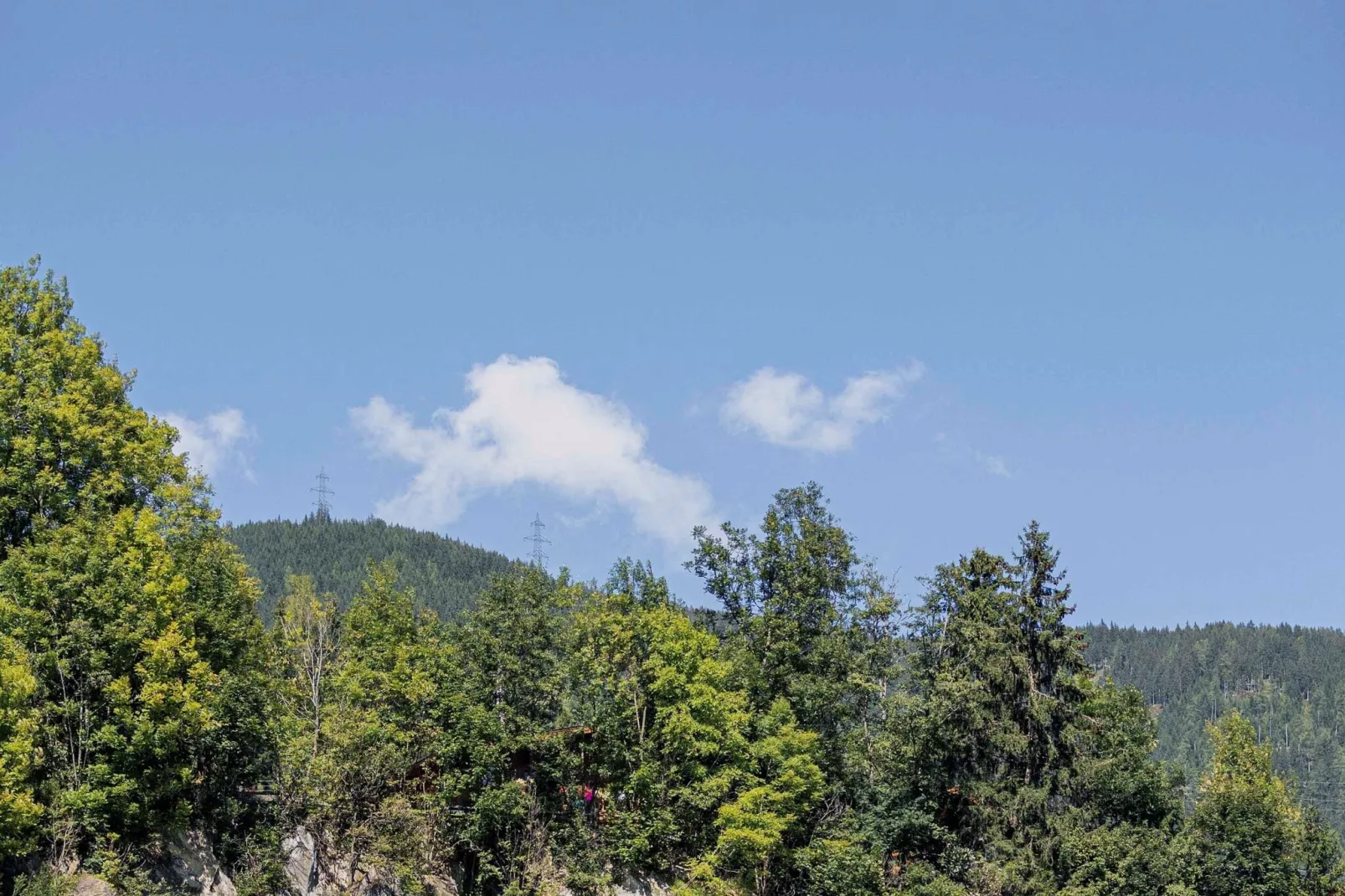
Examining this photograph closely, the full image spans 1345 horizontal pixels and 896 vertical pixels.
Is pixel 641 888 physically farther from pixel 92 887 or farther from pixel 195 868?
pixel 92 887

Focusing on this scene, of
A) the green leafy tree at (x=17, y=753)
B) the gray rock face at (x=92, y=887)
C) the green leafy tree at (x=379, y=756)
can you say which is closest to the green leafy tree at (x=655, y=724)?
the green leafy tree at (x=379, y=756)

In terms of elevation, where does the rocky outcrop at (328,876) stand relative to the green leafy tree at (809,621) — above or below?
below

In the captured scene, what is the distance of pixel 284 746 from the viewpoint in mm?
44875

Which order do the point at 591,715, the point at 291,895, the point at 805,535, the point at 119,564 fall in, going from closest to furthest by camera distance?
the point at 119,564 < the point at 291,895 < the point at 591,715 < the point at 805,535

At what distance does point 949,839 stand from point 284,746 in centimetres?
2699

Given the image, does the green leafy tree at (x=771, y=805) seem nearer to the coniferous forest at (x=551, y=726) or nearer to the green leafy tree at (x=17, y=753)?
the coniferous forest at (x=551, y=726)

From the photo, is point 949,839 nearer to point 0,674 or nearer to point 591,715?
point 591,715

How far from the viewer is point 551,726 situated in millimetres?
48219

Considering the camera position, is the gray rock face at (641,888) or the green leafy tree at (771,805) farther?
the green leafy tree at (771,805)

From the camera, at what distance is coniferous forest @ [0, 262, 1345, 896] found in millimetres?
38281

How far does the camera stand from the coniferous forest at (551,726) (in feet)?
126

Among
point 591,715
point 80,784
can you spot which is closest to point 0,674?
point 80,784

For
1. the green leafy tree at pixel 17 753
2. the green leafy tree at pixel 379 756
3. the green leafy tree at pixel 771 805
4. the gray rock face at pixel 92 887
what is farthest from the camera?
the green leafy tree at pixel 771 805

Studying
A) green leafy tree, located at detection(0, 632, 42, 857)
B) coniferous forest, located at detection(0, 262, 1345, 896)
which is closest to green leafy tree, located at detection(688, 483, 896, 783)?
coniferous forest, located at detection(0, 262, 1345, 896)
